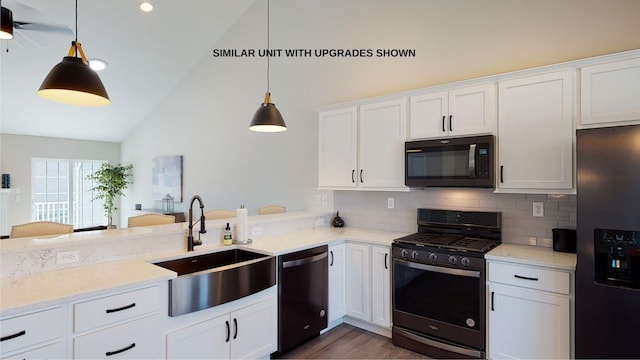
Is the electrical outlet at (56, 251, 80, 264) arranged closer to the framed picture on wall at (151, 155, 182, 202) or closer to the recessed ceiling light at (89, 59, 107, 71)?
the recessed ceiling light at (89, 59, 107, 71)

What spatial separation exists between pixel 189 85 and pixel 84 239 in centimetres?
446

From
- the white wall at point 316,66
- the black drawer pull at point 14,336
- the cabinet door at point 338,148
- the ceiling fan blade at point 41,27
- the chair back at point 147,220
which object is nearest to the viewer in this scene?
the black drawer pull at point 14,336

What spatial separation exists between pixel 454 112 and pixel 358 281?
176 cm

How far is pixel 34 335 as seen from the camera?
1574 mm

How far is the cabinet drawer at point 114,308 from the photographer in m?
1.71

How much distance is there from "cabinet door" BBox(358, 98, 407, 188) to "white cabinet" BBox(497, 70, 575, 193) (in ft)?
2.78

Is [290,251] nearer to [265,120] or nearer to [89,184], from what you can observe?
[265,120]

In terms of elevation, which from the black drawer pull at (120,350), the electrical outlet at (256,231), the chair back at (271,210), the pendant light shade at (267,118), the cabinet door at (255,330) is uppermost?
the pendant light shade at (267,118)

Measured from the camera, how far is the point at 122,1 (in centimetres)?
432

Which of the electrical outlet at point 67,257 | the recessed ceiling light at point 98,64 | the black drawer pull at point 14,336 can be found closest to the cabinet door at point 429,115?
the electrical outlet at point 67,257

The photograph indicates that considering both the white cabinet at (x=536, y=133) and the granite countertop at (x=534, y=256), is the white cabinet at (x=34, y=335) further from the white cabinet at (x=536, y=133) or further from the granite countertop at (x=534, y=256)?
the white cabinet at (x=536, y=133)

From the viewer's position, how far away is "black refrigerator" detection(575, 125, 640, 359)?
1950 mm

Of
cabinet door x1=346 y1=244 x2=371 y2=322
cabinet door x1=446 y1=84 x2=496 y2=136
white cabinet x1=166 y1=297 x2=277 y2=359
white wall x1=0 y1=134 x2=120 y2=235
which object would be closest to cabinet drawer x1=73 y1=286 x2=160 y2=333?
white cabinet x1=166 y1=297 x2=277 y2=359

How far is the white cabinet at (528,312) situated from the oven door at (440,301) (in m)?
0.09
